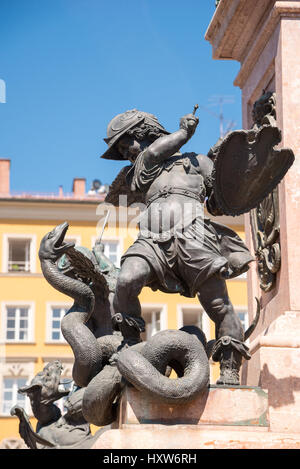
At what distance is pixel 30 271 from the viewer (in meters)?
41.4

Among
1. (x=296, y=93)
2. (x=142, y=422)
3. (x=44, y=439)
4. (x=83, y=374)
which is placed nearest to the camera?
(x=142, y=422)

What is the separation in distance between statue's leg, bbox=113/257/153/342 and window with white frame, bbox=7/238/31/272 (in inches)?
1323

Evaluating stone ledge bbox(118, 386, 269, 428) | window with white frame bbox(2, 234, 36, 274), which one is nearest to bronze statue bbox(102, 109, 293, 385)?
stone ledge bbox(118, 386, 269, 428)

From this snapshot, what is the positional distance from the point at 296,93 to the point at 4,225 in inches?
1299

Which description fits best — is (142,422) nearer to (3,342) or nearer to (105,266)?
(105,266)

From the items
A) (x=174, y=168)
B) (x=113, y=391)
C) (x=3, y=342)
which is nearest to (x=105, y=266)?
Result: (x=174, y=168)

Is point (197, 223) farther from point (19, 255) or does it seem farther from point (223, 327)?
point (19, 255)

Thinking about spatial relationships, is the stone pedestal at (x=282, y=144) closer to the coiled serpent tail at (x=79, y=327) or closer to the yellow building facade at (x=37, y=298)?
the coiled serpent tail at (x=79, y=327)

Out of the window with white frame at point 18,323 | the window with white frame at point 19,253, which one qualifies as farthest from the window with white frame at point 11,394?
the window with white frame at point 19,253

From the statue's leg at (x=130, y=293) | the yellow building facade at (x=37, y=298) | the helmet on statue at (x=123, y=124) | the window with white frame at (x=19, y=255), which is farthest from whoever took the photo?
the window with white frame at (x=19, y=255)

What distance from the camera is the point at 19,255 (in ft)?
140

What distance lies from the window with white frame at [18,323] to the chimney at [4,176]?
481 centimetres

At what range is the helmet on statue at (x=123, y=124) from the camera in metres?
9.02

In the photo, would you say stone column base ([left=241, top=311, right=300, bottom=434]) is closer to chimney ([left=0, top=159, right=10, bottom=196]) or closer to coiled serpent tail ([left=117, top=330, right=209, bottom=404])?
coiled serpent tail ([left=117, top=330, right=209, bottom=404])
